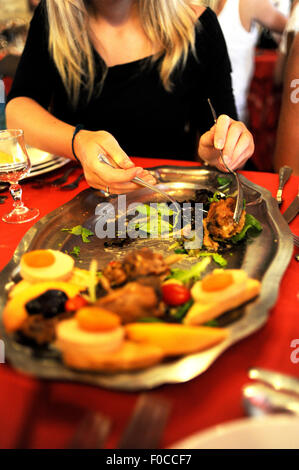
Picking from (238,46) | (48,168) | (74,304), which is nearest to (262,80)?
(238,46)

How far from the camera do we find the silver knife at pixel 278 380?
0.74m

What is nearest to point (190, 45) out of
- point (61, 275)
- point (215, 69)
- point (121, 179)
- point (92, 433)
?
point (215, 69)

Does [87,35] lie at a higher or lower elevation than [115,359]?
higher

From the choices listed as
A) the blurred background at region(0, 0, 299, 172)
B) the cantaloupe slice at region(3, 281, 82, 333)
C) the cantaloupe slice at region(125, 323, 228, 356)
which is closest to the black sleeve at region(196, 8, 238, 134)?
the blurred background at region(0, 0, 299, 172)

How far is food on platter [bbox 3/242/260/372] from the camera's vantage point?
814 millimetres

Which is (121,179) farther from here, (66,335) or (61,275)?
(66,335)

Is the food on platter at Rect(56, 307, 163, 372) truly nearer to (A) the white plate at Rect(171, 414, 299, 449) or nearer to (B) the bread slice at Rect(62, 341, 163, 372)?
(B) the bread slice at Rect(62, 341, 163, 372)

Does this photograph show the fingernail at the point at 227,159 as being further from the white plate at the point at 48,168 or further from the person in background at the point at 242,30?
the person in background at the point at 242,30

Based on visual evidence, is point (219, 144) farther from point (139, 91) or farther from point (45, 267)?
point (139, 91)

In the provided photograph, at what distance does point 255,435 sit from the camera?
23.8 inches

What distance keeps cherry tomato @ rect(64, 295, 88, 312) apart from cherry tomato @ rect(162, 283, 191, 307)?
20 centimetres

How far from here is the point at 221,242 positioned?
53.4 inches

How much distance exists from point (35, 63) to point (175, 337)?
2.02m

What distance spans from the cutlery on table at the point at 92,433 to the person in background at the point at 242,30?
3.56 meters
